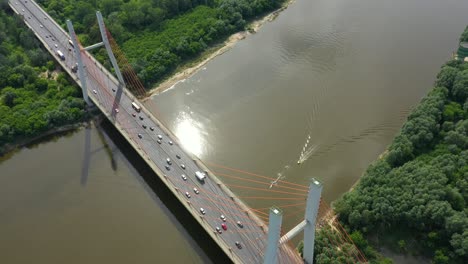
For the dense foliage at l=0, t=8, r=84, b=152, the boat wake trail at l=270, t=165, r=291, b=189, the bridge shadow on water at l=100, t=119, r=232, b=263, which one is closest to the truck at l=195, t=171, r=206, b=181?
the bridge shadow on water at l=100, t=119, r=232, b=263

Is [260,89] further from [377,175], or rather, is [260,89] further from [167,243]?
[167,243]

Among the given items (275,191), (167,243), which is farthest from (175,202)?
(275,191)

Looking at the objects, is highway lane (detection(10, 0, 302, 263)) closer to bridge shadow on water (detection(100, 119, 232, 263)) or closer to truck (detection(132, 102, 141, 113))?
truck (detection(132, 102, 141, 113))

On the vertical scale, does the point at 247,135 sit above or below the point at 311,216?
below

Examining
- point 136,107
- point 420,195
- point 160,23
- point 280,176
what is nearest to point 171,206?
point 280,176

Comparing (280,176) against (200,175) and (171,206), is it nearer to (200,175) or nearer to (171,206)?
(200,175)

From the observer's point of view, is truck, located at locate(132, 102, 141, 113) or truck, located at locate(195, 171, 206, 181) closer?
truck, located at locate(195, 171, 206, 181)
